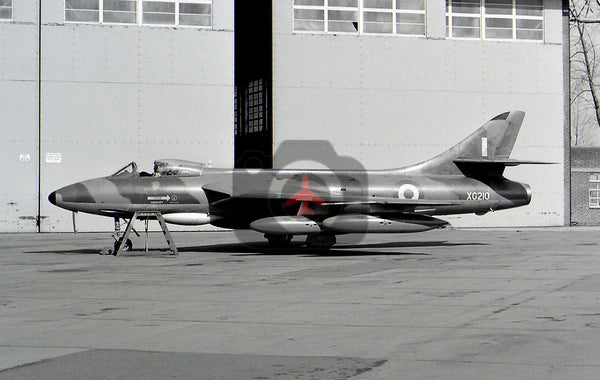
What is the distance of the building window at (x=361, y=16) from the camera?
34.6 meters

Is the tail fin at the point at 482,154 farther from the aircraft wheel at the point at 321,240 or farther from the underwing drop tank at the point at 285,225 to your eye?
the underwing drop tank at the point at 285,225

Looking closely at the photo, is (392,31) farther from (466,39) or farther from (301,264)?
(301,264)

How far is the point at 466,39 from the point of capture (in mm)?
36188

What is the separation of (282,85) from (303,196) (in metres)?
13.2

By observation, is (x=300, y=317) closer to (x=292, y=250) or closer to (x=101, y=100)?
(x=292, y=250)

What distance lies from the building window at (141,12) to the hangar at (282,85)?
0.14ft

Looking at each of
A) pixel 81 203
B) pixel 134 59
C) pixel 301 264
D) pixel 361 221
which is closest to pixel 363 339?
pixel 301 264

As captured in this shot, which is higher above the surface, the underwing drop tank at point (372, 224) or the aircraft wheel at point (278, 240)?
the underwing drop tank at point (372, 224)

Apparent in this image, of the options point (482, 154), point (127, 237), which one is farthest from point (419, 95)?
point (127, 237)

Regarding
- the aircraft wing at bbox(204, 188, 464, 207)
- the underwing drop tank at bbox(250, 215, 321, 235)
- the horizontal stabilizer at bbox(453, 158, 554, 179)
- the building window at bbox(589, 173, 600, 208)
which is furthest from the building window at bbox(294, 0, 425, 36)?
the building window at bbox(589, 173, 600, 208)

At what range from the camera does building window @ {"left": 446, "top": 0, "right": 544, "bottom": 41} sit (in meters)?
36.5

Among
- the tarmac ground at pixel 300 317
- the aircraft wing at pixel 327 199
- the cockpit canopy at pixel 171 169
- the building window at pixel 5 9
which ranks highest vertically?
the building window at pixel 5 9

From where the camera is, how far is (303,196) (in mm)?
22000

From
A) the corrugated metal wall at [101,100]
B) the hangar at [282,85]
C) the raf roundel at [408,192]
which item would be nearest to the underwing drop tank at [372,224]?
the raf roundel at [408,192]
